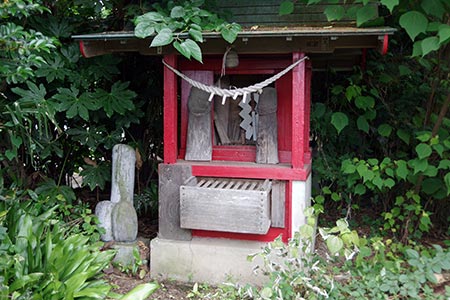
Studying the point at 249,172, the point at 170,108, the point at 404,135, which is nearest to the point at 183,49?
the point at 170,108

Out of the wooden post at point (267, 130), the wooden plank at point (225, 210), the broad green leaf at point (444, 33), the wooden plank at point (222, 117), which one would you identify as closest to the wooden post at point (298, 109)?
the wooden post at point (267, 130)

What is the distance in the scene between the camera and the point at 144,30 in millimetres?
3387

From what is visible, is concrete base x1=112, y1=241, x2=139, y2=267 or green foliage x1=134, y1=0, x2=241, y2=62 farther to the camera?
concrete base x1=112, y1=241, x2=139, y2=267

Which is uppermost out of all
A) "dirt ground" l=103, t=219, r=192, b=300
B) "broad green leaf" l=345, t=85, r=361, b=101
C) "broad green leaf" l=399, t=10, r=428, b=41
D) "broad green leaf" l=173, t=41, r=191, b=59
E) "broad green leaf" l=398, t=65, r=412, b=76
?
"broad green leaf" l=399, t=10, r=428, b=41

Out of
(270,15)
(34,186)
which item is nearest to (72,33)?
(34,186)

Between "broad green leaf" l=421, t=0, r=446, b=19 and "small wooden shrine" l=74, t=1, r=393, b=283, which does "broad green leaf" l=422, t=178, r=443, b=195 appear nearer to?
"small wooden shrine" l=74, t=1, r=393, b=283

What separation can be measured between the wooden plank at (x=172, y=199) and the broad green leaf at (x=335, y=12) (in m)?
1.82

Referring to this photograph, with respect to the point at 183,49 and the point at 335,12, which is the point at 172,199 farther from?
the point at 335,12

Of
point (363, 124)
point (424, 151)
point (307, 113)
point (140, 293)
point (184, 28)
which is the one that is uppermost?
point (184, 28)

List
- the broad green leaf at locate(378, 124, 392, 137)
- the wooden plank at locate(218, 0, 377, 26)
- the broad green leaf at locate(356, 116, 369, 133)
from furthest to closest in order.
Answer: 1. the broad green leaf at locate(356, 116, 369, 133)
2. the broad green leaf at locate(378, 124, 392, 137)
3. the wooden plank at locate(218, 0, 377, 26)

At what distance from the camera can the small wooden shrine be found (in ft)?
11.7

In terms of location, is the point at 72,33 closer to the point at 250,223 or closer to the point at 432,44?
the point at 250,223

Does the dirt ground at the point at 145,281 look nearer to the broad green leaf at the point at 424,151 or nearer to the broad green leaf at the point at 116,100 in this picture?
the broad green leaf at the point at 424,151

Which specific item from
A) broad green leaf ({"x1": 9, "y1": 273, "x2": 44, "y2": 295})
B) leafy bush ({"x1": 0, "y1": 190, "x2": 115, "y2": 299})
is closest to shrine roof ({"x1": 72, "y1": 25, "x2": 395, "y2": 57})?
leafy bush ({"x1": 0, "y1": 190, "x2": 115, "y2": 299})
